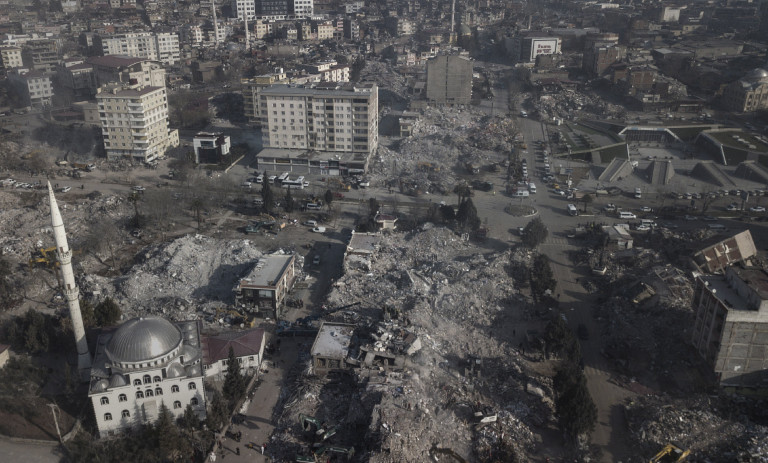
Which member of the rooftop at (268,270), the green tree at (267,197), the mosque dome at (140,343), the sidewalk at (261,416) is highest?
the mosque dome at (140,343)

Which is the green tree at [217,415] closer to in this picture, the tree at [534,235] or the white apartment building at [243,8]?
the tree at [534,235]

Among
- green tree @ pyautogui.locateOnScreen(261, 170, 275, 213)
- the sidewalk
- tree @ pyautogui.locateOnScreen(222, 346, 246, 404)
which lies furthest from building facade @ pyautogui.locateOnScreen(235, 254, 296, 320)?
green tree @ pyautogui.locateOnScreen(261, 170, 275, 213)

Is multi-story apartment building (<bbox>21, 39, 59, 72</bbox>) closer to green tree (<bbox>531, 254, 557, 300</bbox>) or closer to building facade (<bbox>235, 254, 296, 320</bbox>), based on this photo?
building facade (<bbox>235, 254, 296, 320</bbox>)

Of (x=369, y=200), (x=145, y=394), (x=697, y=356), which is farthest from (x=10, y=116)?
(x=697, y=356)

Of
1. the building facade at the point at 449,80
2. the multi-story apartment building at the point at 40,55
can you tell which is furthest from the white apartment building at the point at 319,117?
the multi-story apartment building at the point at 40,55

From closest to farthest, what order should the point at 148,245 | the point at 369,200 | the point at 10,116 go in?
1. the point at 148,245
2. the point at 369,200
3. the point at 10,116

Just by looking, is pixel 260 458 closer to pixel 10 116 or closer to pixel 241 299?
pixel 241 299
